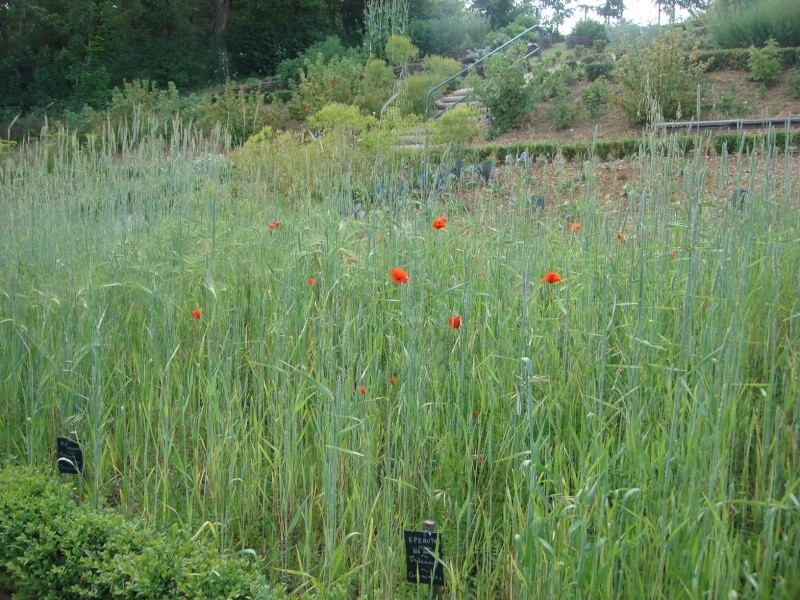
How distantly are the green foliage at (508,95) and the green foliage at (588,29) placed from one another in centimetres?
907

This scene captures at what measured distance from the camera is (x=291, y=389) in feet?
9.50

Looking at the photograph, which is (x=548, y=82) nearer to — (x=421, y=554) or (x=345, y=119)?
(x=345, y=119)

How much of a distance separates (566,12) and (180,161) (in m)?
24.5

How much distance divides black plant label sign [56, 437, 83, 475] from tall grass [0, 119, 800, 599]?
0.08 meters

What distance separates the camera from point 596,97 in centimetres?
1094

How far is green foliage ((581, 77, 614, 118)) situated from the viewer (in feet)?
34.9

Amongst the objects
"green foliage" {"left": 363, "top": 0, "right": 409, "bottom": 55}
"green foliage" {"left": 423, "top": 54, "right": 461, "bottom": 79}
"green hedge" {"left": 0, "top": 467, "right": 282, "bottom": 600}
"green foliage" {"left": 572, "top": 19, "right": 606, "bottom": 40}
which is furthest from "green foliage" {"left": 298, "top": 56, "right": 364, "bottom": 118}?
"green hedge" {"left": 0, "top": 467, "right": 282, "bottom": 600}

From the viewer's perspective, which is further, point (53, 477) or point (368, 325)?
point (368, 325)

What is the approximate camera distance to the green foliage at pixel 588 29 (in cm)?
1952

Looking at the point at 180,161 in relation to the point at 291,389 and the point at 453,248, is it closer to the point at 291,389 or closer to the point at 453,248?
the point at 453,248

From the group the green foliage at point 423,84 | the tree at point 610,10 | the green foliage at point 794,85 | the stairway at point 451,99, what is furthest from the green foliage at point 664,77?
the tree at point 610,10

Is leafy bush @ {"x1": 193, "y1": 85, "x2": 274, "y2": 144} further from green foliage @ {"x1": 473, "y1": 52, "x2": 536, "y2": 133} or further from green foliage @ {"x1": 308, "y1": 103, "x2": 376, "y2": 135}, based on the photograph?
green foliage @ {"x1": 308, "y1": 103, "x2": 376, "y2": 135}

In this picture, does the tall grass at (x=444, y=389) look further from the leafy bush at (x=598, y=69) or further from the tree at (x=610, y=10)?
the tree at (x=610, y=10)

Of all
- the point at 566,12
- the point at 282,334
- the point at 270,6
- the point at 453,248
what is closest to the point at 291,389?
the point at 282,334
